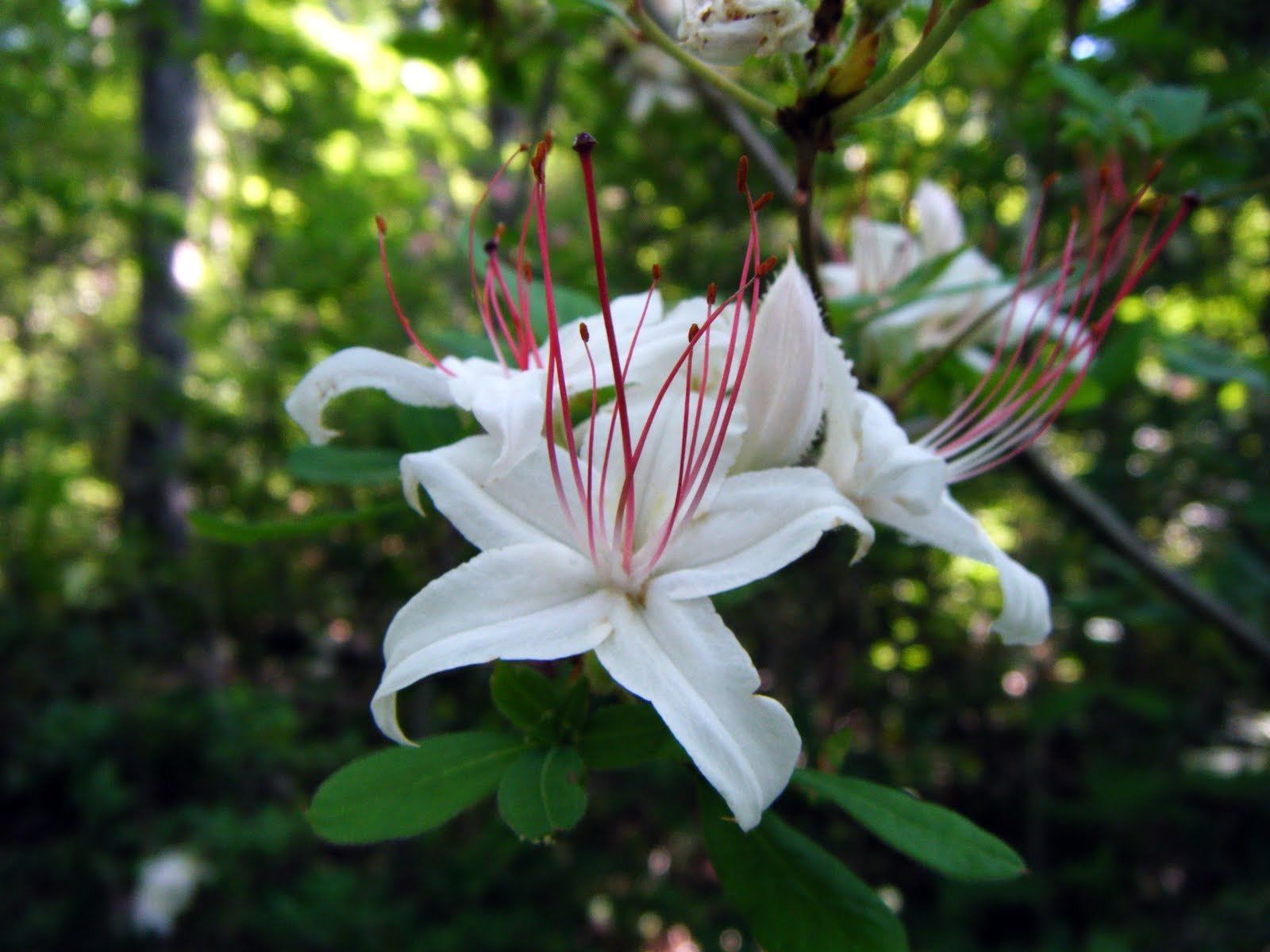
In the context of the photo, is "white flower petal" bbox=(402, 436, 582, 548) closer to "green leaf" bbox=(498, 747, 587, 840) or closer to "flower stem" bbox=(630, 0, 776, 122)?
"green leaf" bbox=(498, 747, 587, 840)

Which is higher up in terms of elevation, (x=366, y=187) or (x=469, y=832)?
(x=366, y=187)

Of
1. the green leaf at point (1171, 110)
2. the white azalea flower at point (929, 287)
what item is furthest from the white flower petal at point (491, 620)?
the green leaf at point (1171, 110)

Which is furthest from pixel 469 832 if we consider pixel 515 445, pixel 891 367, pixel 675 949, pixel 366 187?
pixel 366 187

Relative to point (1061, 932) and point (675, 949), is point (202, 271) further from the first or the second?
point (1061, 932)

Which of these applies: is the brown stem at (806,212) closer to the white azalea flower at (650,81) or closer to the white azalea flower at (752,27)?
the white azalea flower at (752,27)

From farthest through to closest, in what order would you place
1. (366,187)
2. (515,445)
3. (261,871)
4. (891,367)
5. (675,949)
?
1. (366,187)
2. (675,949)
3. (261,871)
4. (891,367)
5. (515,445)

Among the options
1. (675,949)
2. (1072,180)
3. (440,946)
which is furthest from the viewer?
(675,949)

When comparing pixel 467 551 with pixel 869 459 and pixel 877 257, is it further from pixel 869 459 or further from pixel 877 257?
pixel 869 459
